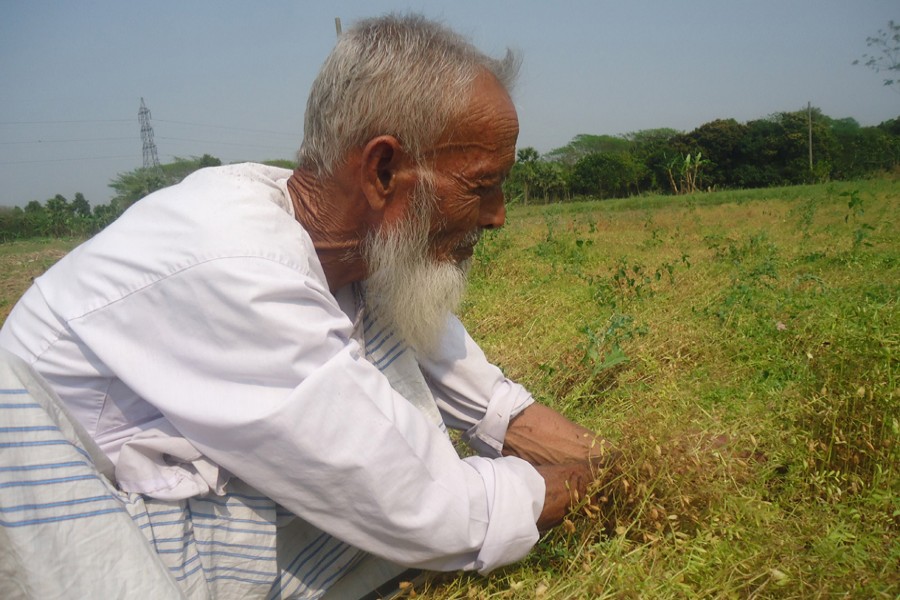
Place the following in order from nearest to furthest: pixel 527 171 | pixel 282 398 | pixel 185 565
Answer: pixel 282 398
pixel 185 565
pixel 527 171

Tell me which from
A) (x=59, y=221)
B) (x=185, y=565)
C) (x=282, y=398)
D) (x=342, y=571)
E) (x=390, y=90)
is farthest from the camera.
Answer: (x=59, y=221)

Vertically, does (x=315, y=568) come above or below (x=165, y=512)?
below

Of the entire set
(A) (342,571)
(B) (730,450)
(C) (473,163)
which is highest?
(C) (473,163)

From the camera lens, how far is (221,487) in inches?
55.7

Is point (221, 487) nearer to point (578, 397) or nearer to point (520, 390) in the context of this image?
point (520, 390)

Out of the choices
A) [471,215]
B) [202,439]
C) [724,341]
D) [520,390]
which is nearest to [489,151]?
[471,215]

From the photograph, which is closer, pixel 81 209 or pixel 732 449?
pixel 732 449

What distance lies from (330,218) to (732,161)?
4733cm

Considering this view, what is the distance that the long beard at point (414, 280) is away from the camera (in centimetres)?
169

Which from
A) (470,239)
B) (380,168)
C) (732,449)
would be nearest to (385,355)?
(470,239)

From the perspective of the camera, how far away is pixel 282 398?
1279mm

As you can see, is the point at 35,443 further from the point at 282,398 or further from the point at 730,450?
the point at 730,450

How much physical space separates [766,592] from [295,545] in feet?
3.40

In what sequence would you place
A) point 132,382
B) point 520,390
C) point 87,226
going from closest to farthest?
point 132,382 → point 520,390 → point 87,226
